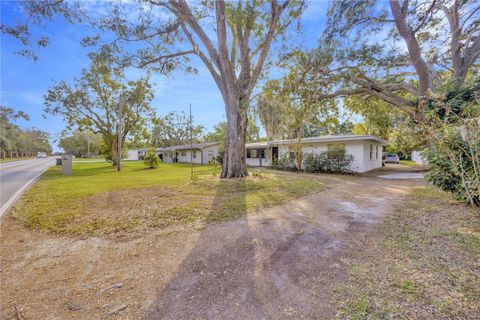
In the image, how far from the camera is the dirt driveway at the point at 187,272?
1848mm

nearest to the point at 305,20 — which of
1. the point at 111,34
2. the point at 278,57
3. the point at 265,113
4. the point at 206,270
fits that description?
the point at 278,57

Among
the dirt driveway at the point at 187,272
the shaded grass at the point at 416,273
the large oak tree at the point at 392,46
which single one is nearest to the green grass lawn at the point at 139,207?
the dirt driveway at the point at 187,272

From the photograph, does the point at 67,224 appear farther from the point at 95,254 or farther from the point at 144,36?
the point at 144,36

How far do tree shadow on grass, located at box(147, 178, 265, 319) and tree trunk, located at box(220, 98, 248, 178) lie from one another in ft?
19.3

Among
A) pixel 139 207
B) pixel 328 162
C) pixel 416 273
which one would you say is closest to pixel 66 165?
pixel 139 207

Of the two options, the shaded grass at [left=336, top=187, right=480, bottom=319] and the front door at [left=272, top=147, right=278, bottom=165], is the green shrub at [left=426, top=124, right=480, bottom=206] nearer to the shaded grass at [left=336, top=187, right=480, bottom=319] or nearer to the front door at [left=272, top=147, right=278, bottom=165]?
the shaded grass at [left=336, top=187, right=480, bottom=319]

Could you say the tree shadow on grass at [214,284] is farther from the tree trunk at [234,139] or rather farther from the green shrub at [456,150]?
the tree trunk at [234,139]

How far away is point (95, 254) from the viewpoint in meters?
2.95

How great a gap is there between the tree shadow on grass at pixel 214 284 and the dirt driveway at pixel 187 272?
0.4 inches

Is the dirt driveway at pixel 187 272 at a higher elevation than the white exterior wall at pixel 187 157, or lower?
lower

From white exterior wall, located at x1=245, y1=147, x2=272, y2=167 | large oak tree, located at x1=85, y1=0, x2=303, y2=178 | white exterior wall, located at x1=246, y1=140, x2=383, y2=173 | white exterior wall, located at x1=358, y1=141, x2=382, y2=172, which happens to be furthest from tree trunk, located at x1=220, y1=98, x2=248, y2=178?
white exterior wall, located at x1=245, y1=147, x2=272, y2=167

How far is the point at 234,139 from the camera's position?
9211 millimetres

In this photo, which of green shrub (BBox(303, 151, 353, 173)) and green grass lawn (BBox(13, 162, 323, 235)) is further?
green shrub (BBox(303, 151, 353, 173))

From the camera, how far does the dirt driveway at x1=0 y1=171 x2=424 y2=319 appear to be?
185 cm
